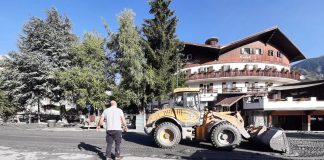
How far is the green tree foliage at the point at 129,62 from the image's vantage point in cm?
3581

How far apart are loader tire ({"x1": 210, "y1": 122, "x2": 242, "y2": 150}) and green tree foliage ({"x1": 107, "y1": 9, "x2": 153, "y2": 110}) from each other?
69.2 feet

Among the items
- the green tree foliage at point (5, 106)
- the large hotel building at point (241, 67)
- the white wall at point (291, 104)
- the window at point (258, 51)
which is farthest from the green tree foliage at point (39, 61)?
the window at point (258, 51)

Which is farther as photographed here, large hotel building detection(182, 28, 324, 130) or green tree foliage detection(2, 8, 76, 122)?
large hotel building detection(182, 28, 324, 130)

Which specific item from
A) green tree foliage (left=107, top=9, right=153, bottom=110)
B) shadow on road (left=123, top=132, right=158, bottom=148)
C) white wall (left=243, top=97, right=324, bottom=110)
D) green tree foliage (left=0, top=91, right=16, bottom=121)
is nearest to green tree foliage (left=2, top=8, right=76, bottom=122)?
green tree foliage (left=0, top=91, right=16, bottom=121)

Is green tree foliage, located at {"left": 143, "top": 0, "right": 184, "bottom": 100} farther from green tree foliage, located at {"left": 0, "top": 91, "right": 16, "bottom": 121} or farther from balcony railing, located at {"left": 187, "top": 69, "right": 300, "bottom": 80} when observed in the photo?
green tree foliage, located at {"left": 0, "top": 91, "right": 16, "bottom": 121}

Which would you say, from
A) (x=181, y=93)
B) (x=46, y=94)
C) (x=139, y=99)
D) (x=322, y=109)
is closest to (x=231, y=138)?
(x=181, y=93)

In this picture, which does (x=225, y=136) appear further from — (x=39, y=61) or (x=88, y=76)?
(x=39, y=61)

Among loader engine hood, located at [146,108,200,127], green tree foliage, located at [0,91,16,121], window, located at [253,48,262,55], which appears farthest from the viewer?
window, located at [253,48,262,55]

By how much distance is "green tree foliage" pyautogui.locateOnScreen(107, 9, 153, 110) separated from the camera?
117 feet

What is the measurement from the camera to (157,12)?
39.0 m

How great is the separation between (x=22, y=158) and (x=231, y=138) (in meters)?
8.31

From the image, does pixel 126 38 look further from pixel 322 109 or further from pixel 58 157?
pixel 58 157

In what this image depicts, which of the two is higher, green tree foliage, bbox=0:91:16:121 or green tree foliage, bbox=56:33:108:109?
green tree foliage, bbox=56:33:108:109

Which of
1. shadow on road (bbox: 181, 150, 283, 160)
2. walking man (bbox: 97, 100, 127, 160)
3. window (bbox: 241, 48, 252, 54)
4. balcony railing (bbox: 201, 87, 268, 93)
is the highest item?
window (bbox: 241, 48, 252, 54)
